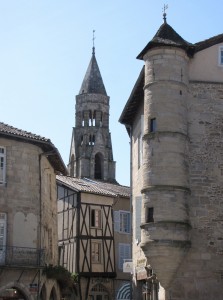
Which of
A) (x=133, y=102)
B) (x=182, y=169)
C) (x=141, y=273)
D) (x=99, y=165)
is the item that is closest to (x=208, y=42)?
(x=133, y=102)

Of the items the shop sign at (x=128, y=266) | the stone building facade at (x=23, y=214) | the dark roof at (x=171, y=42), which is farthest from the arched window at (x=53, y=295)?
the dark roof at (x=171, y=42)

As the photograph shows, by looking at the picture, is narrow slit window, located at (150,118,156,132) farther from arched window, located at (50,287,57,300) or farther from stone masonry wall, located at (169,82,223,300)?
arched window, located at (50,287,57,300)

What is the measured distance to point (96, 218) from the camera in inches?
1567

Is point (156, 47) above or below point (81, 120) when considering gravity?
below

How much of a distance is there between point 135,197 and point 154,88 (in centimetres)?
559

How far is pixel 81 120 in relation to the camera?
76375 mm

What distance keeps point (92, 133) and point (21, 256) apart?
5108 centimetres

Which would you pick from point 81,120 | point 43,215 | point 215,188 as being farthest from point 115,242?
point 81,120

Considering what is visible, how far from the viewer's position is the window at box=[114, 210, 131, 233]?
40.6 m

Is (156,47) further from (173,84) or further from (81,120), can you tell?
(81,120)

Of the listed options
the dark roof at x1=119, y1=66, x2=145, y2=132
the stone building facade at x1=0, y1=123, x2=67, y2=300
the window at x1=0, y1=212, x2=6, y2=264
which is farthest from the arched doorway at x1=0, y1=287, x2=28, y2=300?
the dark roof at x1=119, y1=66, x2=145, y2=132

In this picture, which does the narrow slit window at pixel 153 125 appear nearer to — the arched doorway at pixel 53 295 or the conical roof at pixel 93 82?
the arched doorway at pixel 53 295

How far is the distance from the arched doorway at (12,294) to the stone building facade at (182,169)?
5082 mm

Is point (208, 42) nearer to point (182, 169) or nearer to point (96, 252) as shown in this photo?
point (182, 169)
